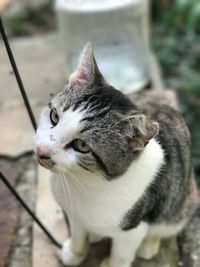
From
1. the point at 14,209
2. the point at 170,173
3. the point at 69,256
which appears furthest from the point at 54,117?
Result: the point at 14,209

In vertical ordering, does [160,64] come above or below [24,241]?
below

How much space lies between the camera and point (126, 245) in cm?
164

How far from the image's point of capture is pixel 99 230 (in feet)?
5.28

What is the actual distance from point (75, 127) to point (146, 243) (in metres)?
0.66

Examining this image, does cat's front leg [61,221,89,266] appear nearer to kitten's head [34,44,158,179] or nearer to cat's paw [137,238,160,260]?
cat's paw [137,238,160,260]

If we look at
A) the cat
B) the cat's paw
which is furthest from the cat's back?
the cat's paw

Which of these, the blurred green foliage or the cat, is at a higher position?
the cat

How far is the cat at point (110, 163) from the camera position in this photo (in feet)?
4.57

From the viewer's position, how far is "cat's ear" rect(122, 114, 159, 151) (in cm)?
135

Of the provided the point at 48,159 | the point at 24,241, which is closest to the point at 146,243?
the point at 24,241

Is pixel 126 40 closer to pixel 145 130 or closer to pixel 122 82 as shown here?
pixel 122 82

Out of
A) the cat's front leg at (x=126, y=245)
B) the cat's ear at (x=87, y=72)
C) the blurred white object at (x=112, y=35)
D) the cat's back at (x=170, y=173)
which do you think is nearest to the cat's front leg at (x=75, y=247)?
the cat's front leg at (x=126, y=245)

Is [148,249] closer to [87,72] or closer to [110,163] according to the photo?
[110,163]

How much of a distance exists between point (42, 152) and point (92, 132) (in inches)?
5.5
